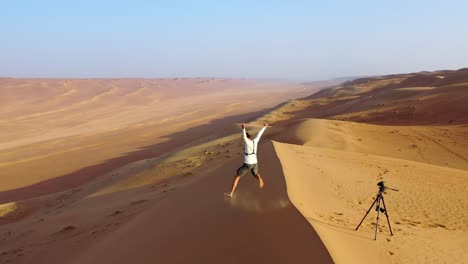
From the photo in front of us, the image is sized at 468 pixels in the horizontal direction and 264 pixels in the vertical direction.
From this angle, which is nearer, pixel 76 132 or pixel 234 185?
pixel 234 185

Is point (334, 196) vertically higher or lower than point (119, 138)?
higher

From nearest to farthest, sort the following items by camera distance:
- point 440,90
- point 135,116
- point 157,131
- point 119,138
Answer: point 440,90 → point 119,138 → point 157,131 → point 135,116

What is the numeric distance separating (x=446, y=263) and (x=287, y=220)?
2.53 m

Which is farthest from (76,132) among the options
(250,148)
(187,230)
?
(187,230)

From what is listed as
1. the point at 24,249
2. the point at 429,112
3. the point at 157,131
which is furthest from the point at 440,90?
the point at 24,249

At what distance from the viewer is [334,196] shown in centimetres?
900

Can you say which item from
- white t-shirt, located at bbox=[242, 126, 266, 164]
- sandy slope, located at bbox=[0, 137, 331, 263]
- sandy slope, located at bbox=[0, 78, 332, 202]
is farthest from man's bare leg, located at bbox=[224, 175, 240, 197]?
sandy slope, located at bbox=[0, 78, 332, 202]

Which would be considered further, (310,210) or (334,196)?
(334,196)

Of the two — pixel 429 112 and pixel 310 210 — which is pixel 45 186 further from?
pixel 429 112

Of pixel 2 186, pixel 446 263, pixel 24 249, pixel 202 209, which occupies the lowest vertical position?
pixel 2 186

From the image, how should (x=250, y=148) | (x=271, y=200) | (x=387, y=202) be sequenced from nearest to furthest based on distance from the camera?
(x=271, y=200) → (x=250, y=148) → (x=387, y=202)

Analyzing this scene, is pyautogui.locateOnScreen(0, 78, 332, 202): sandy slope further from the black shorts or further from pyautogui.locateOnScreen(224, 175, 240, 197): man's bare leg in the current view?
the black shorts

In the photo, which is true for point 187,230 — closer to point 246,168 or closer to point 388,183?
point 246,168

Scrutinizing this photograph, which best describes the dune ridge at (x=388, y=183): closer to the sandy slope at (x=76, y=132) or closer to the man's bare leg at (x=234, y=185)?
the man's bare leg at (x=234, y=185)
